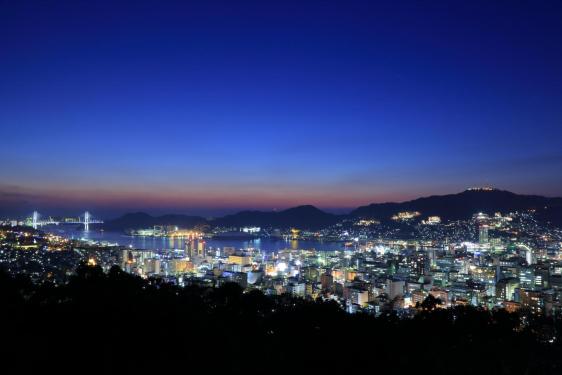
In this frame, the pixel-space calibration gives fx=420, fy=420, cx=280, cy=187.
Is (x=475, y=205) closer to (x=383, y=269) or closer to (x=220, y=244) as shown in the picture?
(x=220, y=244)

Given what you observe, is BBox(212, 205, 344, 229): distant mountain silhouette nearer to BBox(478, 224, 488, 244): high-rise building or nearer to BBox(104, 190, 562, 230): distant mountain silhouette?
BBox(104, 190, 562, 230): distant mountain silhouette

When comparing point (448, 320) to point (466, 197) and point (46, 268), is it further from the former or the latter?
point (466, 197)

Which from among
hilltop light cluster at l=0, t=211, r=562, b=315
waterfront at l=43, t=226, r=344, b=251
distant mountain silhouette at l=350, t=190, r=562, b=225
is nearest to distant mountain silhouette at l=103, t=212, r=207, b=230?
waterfront at l=43, t=226, r=344, b=251

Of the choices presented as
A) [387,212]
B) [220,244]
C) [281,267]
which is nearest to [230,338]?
[281,267]

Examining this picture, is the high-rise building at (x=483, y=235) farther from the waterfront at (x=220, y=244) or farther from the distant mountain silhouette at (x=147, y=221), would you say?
the distant mountain silhouette at (x=147, y=221)

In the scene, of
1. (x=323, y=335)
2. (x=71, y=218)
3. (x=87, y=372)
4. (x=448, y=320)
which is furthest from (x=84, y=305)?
(x=71, y=218)

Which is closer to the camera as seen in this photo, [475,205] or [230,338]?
[230,338]

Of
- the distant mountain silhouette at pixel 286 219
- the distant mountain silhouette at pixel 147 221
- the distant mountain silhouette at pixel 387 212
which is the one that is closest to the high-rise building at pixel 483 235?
the distant mountain silhouette at pixel 387 212
